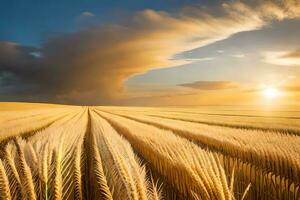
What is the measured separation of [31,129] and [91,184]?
9.08 m

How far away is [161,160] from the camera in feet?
16.2

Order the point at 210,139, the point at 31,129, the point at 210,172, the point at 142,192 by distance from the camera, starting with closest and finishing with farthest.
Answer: the point at 142,192 → the point at 210,172 → the point at 210,139 → the point at 31,129

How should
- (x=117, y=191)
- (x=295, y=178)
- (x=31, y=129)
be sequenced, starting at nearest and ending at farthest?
(x=117, y=191), (x=295, y=178), (x=31, y=129)

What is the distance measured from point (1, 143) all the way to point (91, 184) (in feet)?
17.9

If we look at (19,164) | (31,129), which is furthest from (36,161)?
(31,129)

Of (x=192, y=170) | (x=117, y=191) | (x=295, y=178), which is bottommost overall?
(x=295, y=178)

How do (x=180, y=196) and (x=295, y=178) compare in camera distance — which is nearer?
(x=180, y=196)

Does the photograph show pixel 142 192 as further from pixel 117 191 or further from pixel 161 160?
pixel 161 160

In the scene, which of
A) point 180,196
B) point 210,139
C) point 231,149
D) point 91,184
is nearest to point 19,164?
point 91,184

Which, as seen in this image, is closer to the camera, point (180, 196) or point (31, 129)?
point (180, 196)

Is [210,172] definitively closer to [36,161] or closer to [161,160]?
[36,161]

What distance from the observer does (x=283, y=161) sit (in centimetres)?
518

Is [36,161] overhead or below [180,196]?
overhead

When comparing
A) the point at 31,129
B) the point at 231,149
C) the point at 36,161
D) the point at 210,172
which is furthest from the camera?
the point at 31,129
